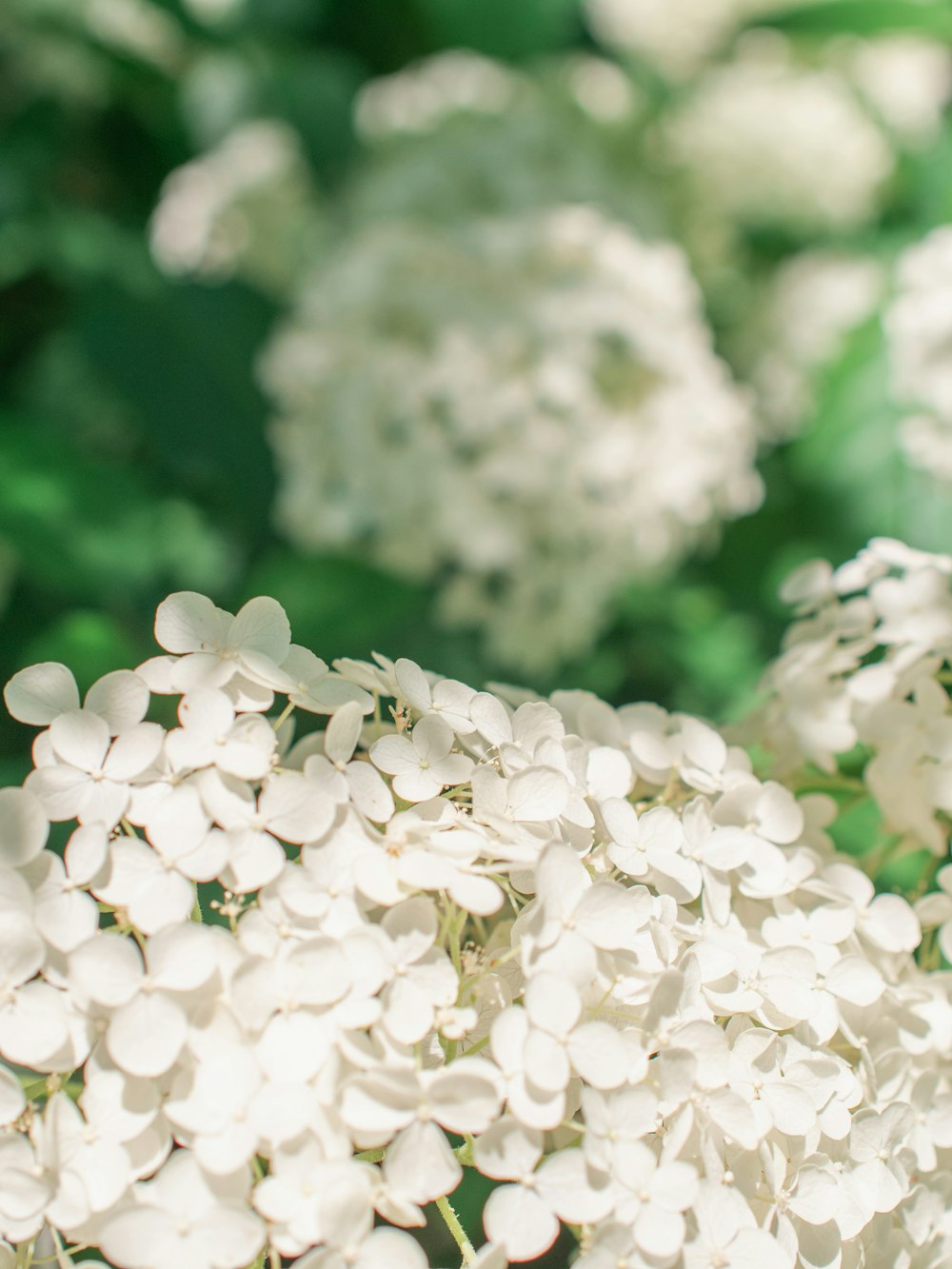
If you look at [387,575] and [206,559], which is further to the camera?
[206,559]

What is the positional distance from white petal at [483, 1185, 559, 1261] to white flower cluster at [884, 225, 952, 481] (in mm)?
716

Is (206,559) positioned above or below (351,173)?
below

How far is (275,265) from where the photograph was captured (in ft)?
5.07

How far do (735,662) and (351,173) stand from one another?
93 cm

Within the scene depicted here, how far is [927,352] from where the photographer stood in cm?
93

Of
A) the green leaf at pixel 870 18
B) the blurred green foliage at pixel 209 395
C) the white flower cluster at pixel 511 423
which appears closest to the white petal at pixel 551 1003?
the blurred green foliage at pixel 209 395

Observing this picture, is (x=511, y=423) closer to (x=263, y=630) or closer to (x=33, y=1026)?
(x=263, y=630)

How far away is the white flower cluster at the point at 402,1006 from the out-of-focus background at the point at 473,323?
Answer: 367mm

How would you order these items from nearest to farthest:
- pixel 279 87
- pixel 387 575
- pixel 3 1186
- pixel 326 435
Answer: pixel 3 1186, pixel 387 575, pixel 326 435, pixel 279 87

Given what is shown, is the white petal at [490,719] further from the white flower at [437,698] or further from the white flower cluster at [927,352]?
the white flower cluster at [927,352]

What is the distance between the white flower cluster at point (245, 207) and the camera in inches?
60.6

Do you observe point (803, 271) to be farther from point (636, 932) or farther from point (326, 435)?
point (636, 932)

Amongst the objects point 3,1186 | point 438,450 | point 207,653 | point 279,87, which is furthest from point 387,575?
point 279,87

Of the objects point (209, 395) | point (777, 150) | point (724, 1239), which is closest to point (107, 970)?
point (724, 1239)
